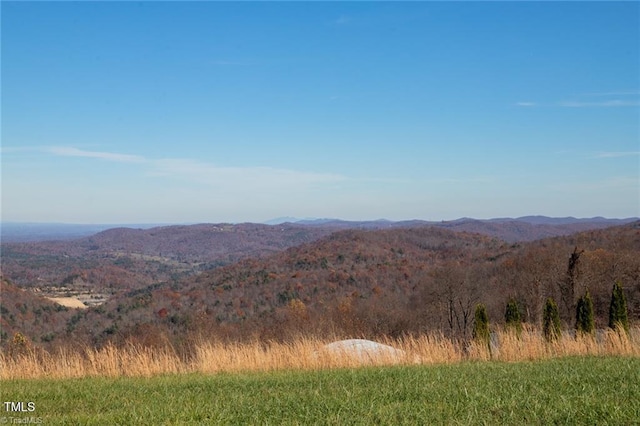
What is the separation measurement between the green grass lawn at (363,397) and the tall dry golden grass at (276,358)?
1.05 meters

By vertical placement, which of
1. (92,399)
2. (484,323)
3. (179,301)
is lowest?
(179,301)

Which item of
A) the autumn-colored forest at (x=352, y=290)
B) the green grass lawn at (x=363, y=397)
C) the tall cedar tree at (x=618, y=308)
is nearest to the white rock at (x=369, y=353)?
the green grass lawn at (x=363, y=397)

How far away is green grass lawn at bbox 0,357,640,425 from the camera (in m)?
4.89

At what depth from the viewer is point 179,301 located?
2126 inches

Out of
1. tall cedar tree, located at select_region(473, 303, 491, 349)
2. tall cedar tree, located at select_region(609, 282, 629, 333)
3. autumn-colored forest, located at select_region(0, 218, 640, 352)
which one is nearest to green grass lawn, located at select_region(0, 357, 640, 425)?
autumn-colored forest, located at select_region(0, 218, 640, 352)

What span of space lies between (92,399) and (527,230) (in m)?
142

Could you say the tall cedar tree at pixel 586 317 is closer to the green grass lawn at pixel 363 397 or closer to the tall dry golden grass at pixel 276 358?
the tall dry golden grass at pixel 276 358

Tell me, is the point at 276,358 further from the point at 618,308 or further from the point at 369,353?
the point at 618,308

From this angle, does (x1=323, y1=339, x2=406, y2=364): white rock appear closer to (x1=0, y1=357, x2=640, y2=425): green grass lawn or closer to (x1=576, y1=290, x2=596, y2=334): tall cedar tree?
(x1=0, y1=357, x2=640, y2=425): green grass lawn

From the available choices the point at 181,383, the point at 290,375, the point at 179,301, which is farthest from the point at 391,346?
the point at 179,301

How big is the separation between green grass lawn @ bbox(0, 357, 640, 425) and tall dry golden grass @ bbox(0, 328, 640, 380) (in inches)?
41.1

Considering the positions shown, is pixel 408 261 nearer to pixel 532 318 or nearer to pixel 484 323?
pixel 532 318

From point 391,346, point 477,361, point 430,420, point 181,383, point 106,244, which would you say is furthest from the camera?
point 106,244

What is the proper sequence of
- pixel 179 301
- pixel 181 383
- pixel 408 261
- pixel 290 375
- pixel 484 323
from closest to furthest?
1. pixel 181 383
2. pixel 290 375
3. pixel 484 323
4. pixel 179 301
5. pixel 408 261
